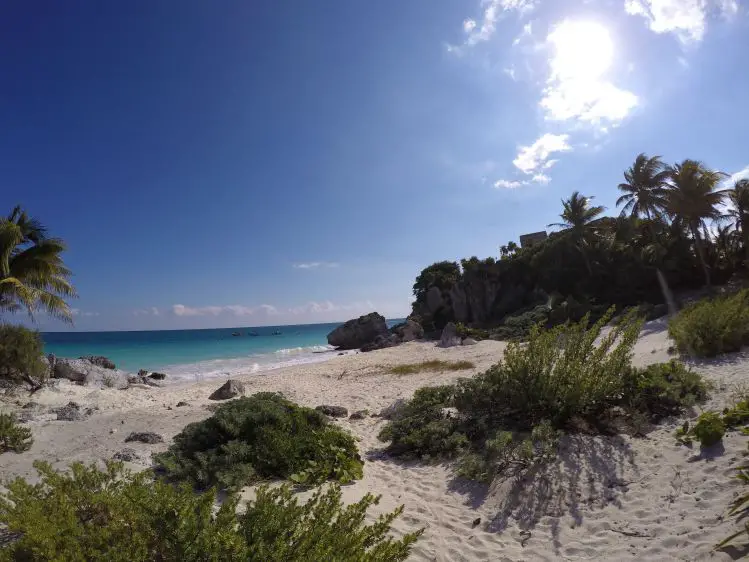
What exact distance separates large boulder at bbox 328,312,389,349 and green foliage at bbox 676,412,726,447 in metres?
36.4

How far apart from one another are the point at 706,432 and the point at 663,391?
1.59 m

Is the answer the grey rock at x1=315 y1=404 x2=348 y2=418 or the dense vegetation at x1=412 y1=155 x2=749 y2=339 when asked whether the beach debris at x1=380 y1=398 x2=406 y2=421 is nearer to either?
the grey rock at x1=315 y1=404 x2=348 y2=418

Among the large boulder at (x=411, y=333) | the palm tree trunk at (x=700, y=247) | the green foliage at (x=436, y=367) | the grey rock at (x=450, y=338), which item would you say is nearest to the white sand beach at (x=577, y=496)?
the green foliage at (x=436, y=367)

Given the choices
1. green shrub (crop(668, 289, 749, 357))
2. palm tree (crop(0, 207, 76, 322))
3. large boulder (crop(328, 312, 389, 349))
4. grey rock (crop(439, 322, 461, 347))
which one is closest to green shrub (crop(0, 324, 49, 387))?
palm tree (crop(0, 207, 76, 322))

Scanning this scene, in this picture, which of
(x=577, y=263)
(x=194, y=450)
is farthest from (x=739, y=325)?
(x=577, y=263)

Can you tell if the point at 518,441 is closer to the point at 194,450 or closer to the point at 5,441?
the point at 194,450

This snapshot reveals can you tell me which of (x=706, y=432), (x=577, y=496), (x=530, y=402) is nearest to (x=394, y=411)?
(x=530, y=402)

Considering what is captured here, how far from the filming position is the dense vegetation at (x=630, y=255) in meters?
23.6

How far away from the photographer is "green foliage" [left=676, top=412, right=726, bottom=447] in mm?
4305

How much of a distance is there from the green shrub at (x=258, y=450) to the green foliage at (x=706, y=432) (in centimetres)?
417

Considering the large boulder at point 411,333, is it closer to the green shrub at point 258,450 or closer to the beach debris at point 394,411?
the beach debris at point 394,411

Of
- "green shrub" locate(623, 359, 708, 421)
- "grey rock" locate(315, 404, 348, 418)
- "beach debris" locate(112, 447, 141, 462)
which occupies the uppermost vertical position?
"green shrub" locate(623, 359, 708, 421)

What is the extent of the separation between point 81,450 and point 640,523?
26.8 ft

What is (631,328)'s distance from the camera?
18.7 feet
